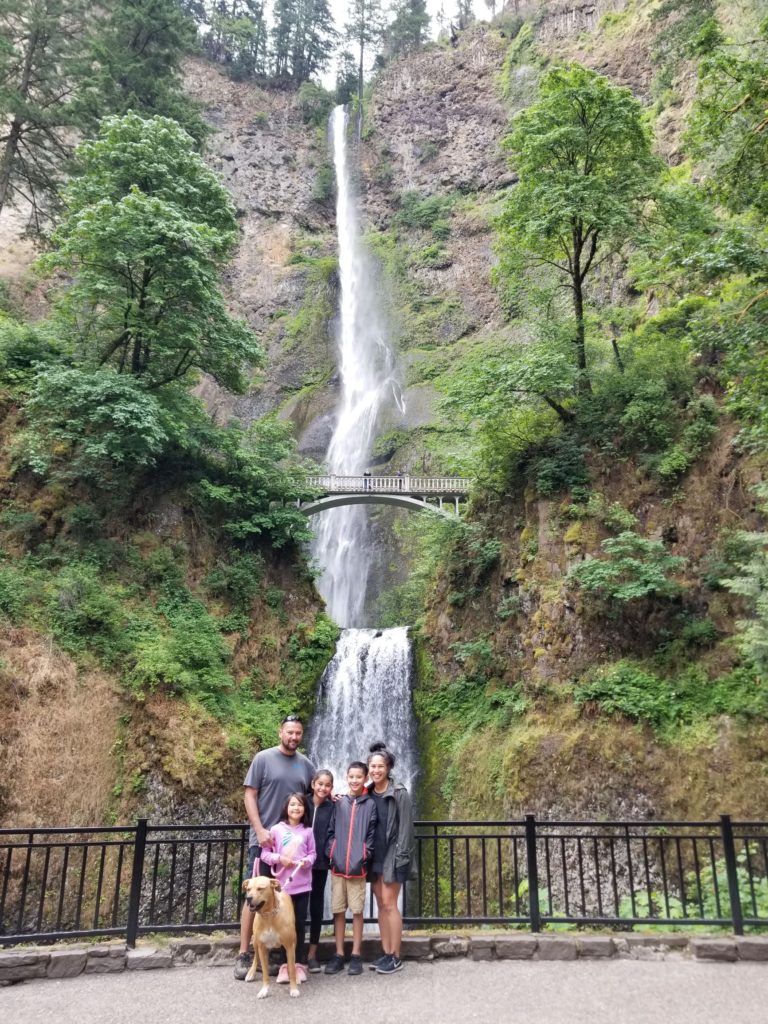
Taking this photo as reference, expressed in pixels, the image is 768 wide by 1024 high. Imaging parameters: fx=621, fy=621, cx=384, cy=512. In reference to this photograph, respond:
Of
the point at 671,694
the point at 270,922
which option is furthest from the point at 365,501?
the point at 270,922

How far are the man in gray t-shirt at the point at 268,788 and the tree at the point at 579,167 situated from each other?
11.0 meters

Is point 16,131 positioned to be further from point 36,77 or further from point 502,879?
point 502,879

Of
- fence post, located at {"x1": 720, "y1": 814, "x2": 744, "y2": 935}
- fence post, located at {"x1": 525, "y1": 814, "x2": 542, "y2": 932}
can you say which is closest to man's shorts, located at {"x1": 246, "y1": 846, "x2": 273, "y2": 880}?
fence post, located at {"x1": 525, "y1": 814, "x2": 542, "y2": 932}

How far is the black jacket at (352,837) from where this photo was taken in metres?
4.83

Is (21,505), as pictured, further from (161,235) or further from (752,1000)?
(752,1000)

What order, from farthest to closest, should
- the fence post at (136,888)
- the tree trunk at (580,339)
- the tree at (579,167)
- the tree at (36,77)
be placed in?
the tree at (36,77), the tree trunk at (580,339), the tree at (579,167), the fence post at (136,888)

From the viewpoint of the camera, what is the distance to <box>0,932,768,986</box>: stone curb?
5.06 m

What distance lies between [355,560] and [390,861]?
24.3 metres

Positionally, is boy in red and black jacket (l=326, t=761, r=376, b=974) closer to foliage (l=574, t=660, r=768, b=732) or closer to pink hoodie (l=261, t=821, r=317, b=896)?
pink hoodie (l=261, t=821, r=317, b=896)

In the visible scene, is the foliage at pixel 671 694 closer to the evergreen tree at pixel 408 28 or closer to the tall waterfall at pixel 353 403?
the tall waterfall at pixel 353 403

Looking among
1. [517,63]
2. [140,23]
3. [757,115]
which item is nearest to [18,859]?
[757,115]

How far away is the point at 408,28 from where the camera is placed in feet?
174

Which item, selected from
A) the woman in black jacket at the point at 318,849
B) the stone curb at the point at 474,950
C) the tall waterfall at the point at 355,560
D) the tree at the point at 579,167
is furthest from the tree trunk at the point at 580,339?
the woman in black jacket at the point at 318,849

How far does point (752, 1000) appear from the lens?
172 inches
